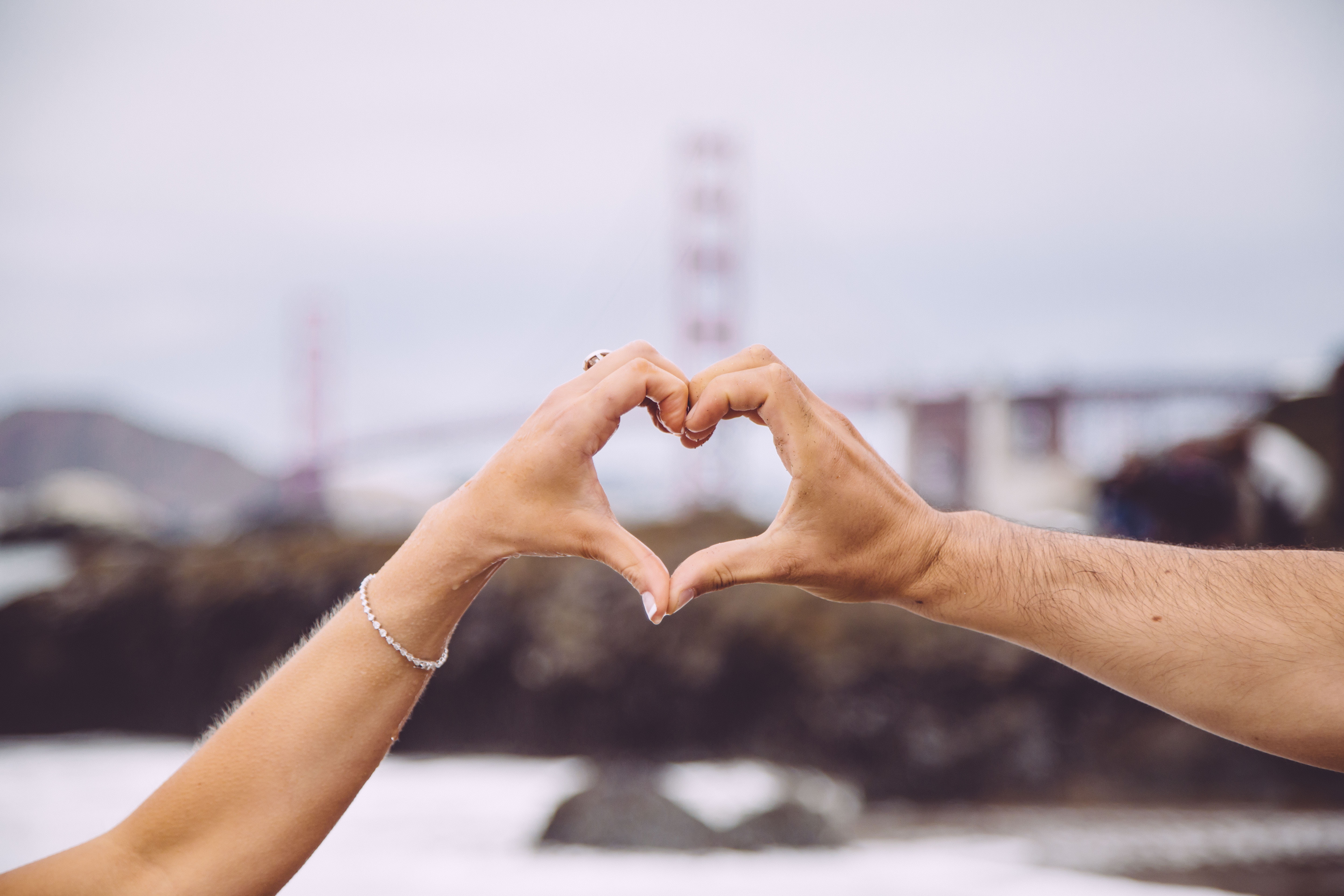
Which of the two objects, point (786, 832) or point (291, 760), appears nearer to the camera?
point (291, 760)

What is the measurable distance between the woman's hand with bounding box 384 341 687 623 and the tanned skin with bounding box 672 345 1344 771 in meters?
0.07

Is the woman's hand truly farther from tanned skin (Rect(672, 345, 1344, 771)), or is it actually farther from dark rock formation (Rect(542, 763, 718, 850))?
dark rock formation (Rect(542, 763, 718, 850))

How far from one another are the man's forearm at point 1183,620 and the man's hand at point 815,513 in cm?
6

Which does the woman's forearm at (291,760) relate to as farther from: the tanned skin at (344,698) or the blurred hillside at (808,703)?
the blurred hillside at (808,703)

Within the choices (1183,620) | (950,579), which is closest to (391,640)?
(950,579)

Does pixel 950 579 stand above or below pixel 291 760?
above

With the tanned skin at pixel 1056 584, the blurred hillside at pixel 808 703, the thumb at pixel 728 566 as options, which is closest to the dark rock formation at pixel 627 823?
the blurred hillside at pixel 808 703

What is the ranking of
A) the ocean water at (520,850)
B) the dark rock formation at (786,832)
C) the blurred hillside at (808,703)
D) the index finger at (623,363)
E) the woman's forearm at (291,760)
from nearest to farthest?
1. the woman's forearm at (291,760)
2. the index finger at (623,363)
3. the ocean water at (520,850)
4. the dark rock formation at (786,832)
5. the blurred hillside at (808,703)

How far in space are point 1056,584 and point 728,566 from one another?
1.28 feet

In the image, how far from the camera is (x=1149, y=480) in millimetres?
4176

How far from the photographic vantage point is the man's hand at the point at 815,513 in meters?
1.00

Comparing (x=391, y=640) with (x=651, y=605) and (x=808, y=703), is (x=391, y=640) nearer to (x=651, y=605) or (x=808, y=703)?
(x=651, y=605)

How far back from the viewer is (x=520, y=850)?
2873 mm

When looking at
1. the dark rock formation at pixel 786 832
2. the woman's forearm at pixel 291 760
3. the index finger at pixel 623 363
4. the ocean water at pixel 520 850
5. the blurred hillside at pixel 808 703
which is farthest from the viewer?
the blurred hillside at pixel 808 703
